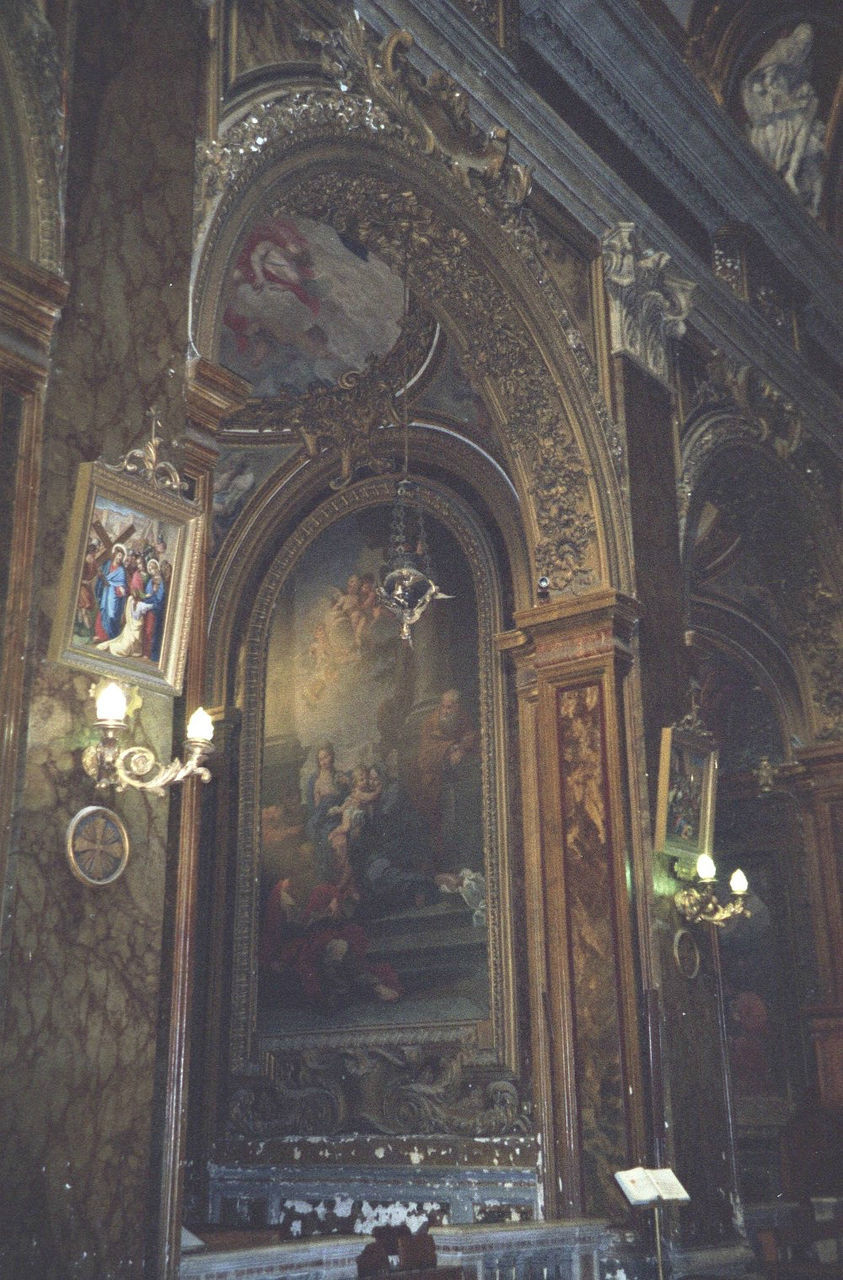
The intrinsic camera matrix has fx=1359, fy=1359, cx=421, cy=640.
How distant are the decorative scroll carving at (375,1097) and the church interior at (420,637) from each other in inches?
1.2

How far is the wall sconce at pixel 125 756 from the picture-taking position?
15.3 ft

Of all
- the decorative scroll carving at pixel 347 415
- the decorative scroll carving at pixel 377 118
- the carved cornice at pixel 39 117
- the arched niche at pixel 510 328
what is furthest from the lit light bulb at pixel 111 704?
the decorative scroll carving at pixel 347 415

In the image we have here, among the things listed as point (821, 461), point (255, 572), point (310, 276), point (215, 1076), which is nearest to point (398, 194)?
point (310, 276)

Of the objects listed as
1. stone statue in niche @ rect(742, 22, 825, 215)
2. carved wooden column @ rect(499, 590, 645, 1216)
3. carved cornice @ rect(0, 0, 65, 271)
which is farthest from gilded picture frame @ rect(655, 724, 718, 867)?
stone statue in niche @ rect(742, 22, 825, 215)

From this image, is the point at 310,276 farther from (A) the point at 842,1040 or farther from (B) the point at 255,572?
(A) the point at 842,1040

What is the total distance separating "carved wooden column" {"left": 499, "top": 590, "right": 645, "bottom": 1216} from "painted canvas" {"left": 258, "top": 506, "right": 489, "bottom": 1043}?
1015 mm

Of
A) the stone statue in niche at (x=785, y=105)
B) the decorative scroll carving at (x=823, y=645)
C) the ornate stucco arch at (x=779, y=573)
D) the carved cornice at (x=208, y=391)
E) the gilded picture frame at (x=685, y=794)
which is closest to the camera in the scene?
the carved cornice at (x=208, y=391)

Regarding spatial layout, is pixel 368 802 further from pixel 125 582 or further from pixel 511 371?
pixel 125 582

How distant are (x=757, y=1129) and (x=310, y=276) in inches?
371

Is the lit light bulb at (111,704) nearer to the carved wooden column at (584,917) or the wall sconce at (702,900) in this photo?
the carved wooden column at (584,917)

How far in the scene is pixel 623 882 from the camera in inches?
306

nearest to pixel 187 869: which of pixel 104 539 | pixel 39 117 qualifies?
pixel 104 539

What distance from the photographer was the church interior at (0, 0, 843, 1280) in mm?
4836

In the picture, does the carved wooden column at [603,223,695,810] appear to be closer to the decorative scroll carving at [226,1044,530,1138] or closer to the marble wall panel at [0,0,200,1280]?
the decorative scroll carving at [226,1044,530,1138]
